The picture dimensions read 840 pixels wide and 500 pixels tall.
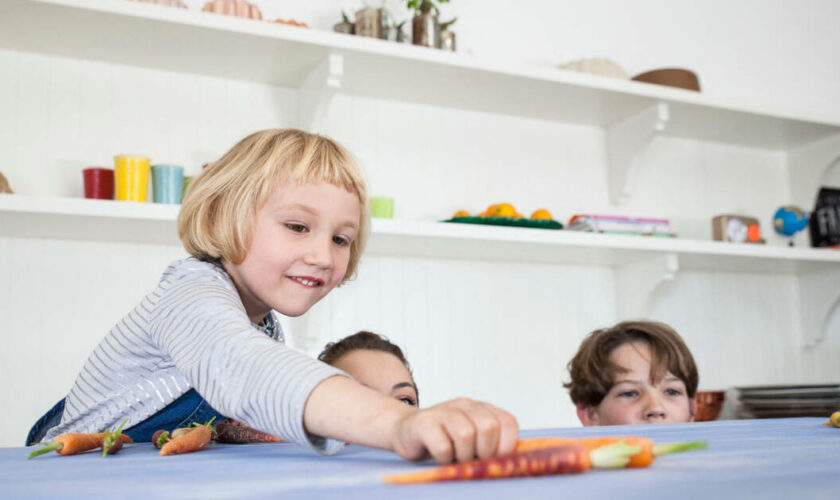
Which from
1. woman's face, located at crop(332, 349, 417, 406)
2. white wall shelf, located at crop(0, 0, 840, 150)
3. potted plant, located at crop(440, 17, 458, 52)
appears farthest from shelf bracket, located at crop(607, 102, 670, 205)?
woman's face, located at crop(332, 349, 417, 406)

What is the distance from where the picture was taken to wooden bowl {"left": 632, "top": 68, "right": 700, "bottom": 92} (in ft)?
6.68

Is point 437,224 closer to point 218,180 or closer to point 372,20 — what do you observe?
point 372,20

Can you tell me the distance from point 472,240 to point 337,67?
18.8 inches

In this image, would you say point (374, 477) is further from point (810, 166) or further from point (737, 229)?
point (810, 166)

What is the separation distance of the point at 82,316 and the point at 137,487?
142 cm

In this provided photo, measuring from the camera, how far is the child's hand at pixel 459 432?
405 mm

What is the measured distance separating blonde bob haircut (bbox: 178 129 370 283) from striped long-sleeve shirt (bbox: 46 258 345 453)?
0.16ft

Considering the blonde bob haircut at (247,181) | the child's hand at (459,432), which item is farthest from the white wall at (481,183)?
the child's hand at (459,432)

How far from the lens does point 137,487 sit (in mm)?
375

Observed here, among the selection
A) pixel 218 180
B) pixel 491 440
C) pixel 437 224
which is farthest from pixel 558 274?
pixel 491 440

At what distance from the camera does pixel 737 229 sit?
2152 mm

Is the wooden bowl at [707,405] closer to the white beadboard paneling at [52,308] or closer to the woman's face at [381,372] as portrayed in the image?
the woman's face at [381,372]

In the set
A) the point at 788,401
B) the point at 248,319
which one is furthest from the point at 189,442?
the point at 788,401

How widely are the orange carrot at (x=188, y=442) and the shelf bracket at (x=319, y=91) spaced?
115cm
